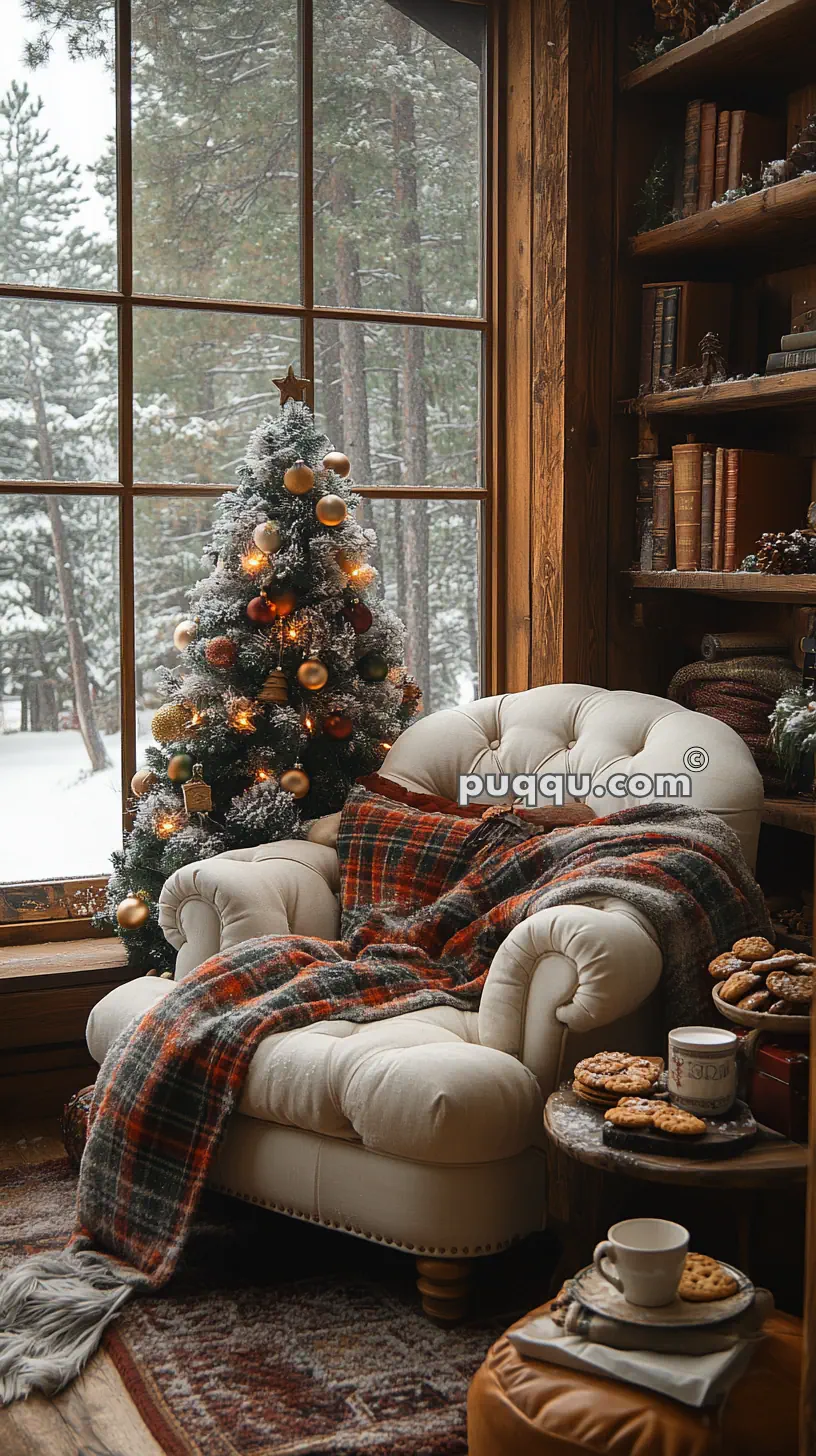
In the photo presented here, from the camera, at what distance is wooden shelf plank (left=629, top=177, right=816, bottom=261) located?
2785mm

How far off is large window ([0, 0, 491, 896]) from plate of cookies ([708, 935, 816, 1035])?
1810mm

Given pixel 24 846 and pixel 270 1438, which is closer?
pixel 270 1438

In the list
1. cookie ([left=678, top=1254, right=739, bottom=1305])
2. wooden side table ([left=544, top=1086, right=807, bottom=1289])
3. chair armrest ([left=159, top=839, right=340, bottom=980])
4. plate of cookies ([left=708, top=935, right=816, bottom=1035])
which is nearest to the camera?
cookie ([left=678, top=1254, right=739, bottom=1305])

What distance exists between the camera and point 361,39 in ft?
11.4

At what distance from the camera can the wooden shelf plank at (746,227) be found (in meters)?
2.79

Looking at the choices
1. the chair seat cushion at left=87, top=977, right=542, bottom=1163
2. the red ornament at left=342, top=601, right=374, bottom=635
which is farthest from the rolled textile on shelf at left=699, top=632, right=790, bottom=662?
the chair seat cushion at left=87, top=977, right=542, bottom=1163

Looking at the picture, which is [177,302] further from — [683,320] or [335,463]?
[683,320]

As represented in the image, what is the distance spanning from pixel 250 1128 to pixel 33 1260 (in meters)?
0.42

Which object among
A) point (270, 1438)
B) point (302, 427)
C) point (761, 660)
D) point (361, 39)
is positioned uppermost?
point (361, 39)

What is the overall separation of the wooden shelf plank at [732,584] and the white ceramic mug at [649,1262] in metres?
1.56

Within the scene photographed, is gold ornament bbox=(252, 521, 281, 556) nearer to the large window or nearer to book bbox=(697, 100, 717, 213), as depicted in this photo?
the large window

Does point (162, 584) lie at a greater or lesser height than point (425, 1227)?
greater

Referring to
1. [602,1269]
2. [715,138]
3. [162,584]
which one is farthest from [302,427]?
[602,1269]

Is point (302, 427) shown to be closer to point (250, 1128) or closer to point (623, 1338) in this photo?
point (250, 1128)
